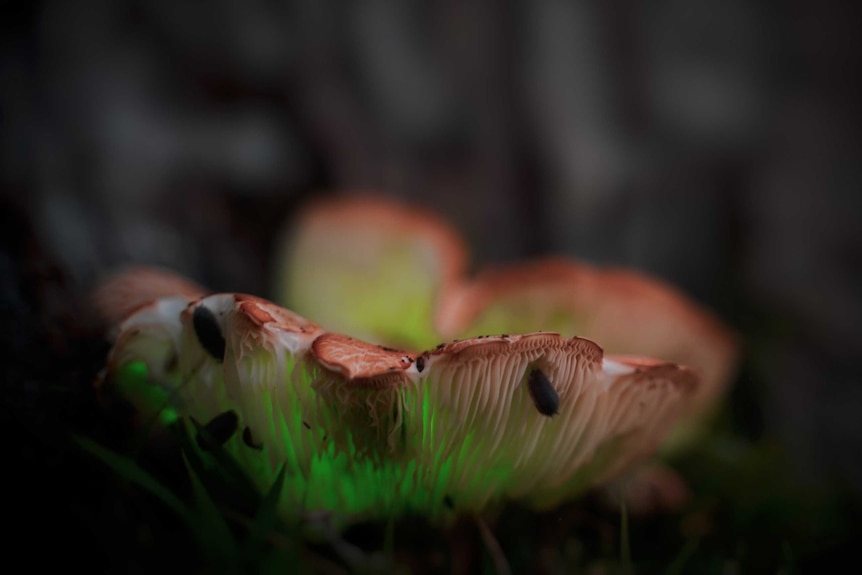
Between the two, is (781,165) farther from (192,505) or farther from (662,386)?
(192,505)

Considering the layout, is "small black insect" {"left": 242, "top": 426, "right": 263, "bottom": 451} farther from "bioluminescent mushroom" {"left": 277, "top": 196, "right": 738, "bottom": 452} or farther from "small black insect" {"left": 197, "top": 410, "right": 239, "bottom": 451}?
"bioluminescent mushroom" {"left": 277, "top": 196, "right": 738, "bottom": 452}

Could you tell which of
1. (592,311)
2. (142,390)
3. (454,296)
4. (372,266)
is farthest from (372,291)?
(142,390)

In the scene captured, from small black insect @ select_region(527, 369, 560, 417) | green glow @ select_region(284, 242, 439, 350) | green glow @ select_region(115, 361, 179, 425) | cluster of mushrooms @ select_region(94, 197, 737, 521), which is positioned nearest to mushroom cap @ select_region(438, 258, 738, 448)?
green glow @ select_region(284, 242, 439, 350)

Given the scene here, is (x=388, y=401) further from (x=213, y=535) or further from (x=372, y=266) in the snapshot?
(x=372, y=266)

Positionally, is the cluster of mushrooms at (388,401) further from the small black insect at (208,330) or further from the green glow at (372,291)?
the green glow at (372,291)

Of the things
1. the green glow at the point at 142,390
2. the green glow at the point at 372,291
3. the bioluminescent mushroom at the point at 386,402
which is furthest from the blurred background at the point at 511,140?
the bioluminescent mushroom at the point at 386,402

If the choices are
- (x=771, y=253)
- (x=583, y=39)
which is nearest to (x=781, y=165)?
(x=771, y=253)
